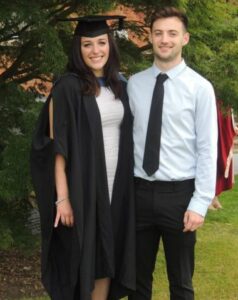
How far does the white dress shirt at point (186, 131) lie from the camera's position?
2.95 m

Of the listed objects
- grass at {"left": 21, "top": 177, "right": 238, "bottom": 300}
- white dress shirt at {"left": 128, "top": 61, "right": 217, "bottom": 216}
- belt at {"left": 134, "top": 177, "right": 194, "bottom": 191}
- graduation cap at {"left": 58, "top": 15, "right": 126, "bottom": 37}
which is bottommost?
grass at {"left": 21, "top": 177, "right": 238, "bottom": 300}

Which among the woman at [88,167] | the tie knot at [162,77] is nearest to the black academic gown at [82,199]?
the woman at [88,167]

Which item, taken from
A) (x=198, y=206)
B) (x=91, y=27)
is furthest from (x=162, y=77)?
(x=198, y=206)

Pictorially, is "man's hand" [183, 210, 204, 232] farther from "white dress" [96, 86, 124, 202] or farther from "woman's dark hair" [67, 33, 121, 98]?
"woman's dark hair" [67, 33, 121, 98]

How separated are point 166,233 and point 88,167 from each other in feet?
2.00

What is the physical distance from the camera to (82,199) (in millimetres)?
3004

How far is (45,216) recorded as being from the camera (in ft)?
10.4

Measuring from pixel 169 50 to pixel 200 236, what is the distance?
394cm

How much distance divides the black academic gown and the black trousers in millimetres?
82

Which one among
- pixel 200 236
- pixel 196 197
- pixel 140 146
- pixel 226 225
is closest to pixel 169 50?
pixel 140 146

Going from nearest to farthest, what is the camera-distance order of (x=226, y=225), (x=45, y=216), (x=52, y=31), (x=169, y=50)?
1. (x=169, y=50)
2. (x=45, y=216)
3. (x=52, y=31)
4. (x=226, y=225)

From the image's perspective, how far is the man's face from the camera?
2945 mm

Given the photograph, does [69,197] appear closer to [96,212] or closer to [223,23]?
[96,212]

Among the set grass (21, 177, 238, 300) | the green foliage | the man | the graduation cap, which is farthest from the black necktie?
grass (21, 177, 238, 300)
